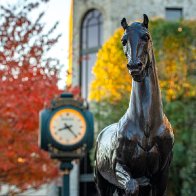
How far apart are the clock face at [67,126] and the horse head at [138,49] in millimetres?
4663

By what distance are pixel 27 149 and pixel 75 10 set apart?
21.8m

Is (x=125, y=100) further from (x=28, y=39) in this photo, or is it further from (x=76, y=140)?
(x=76, y=140)

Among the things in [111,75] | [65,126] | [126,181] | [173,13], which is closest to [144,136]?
[126,181]

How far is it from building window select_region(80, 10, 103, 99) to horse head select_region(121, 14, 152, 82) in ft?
103

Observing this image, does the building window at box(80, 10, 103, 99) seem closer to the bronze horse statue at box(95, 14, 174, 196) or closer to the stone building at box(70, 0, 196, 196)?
the stone building at box(70, 0, 196, 196)

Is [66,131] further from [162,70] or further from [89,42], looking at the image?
[89,42]

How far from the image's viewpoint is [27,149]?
55.4 feet

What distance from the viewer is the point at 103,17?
37062 mm

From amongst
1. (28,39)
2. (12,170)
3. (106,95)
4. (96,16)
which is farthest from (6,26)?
(96,16)

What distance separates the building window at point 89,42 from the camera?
36406 mm

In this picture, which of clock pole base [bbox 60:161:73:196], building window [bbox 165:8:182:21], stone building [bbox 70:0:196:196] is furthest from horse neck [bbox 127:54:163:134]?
building window [bbox 165:8:182:21]

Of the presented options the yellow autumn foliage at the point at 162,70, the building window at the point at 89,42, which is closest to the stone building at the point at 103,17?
the building window at the point at 89,42

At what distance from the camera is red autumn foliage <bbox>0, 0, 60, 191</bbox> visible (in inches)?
611

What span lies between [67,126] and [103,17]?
2811 centimetres
